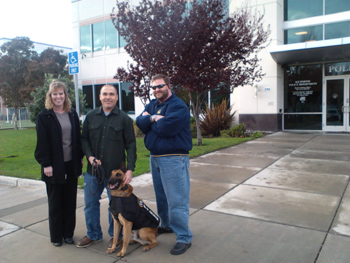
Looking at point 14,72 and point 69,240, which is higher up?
point 14,72

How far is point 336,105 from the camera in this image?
46.6ft

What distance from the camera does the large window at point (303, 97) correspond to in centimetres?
1460

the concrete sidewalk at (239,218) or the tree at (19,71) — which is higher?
the tree at (19,71)

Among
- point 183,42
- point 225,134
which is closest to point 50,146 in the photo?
point 183,42

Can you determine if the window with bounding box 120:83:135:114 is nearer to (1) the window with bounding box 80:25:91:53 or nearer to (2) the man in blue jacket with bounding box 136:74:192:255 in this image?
(1) the window with bounding box 80:25:91:53

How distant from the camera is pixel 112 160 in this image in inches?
137

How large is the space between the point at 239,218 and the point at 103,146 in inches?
82.3

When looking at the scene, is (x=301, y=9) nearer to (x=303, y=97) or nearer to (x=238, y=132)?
(x=303, y=97)

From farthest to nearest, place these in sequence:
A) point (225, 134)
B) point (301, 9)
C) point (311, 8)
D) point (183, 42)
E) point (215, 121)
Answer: point (301, 9) → point (311, 8) → point (215, 121) → point (225, 134) → point (183, 42)

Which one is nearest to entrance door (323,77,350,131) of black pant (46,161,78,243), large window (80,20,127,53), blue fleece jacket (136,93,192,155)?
large window (80,20,127,53)

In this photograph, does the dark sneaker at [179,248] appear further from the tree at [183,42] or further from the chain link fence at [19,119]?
the chain link fence at [19,119]

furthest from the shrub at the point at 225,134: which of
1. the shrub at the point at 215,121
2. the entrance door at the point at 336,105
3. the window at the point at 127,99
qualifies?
the window at the point at 127,99

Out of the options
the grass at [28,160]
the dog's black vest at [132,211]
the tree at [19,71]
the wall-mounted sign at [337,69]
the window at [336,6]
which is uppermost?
the window at [336,6]

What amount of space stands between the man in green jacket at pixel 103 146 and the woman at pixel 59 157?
21 centimetres
